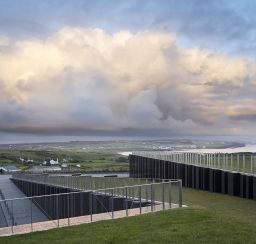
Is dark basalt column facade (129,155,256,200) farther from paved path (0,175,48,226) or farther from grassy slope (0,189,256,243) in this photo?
paved path (0,175,48,226)

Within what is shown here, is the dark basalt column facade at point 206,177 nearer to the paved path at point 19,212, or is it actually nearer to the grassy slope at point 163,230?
the grassy slope at point 163,230

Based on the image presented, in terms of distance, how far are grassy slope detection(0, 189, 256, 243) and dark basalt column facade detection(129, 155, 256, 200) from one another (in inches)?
392

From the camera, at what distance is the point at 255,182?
29.5 m

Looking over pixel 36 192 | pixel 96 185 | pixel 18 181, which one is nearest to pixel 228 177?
pixel 96 185

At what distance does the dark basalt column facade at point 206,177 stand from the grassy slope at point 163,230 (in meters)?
9.97

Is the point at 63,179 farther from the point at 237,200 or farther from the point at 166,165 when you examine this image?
the point at 237,200

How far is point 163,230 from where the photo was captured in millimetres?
16797

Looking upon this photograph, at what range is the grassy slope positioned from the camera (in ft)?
51.3

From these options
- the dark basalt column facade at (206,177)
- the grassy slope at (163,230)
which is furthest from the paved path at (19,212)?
the dark basalt column facade at (206,177)

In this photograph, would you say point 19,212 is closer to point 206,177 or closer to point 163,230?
point 163,230

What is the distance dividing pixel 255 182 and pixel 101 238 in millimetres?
15867

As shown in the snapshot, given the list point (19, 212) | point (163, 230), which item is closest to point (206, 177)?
point (19, 212)

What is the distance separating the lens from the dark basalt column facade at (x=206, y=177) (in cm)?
3057

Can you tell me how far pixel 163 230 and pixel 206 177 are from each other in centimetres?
2132
